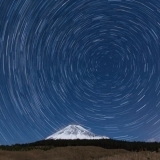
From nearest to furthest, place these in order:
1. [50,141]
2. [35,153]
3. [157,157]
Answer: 1. [157,157]
2. [35,153]
3. [50,141]

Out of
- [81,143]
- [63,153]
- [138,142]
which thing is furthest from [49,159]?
[138,142]

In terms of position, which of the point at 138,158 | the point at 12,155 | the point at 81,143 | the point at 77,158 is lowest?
the point at 138,158

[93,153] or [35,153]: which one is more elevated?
[93,153]

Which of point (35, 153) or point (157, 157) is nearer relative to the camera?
point (157, 157)

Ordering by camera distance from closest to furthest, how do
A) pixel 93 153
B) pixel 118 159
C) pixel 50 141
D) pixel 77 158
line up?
pixel 118 159 → pixel 77 158 → pixel 93 153 → pixel 50 141

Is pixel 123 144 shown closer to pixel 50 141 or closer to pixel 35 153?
pixel 50 141

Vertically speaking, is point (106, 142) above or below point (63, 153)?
above

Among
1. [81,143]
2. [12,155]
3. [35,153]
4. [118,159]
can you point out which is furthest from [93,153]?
[118,159]

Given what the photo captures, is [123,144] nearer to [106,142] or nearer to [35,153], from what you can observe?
[106,142]

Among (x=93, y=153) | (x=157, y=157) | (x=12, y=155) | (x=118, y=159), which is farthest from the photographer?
(x=93, y=153)
